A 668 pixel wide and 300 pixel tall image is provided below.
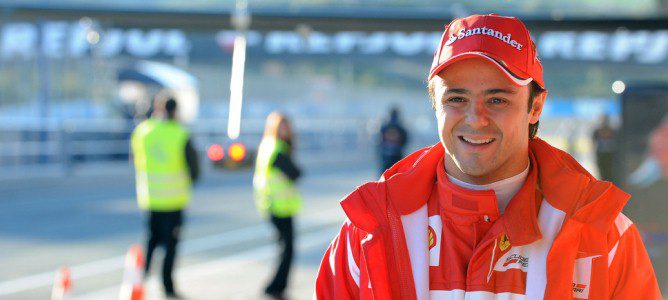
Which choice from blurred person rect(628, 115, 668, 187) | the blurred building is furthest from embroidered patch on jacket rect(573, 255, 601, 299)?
blurred person rect(628, 115, 668, 187)

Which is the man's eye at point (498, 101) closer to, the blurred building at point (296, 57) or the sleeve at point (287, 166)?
the blurred building at point (296, 57)

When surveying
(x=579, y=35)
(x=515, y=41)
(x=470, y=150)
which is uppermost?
(x=579, y=35)

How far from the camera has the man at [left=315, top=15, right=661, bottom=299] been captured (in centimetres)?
256

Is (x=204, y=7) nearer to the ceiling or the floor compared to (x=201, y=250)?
nearer to the ceiling

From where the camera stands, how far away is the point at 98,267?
1344 centimetres

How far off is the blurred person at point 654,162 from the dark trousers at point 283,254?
13.8 feet

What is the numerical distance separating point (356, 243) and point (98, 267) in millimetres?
11120

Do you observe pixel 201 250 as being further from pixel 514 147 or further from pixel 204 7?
pixel 514 147

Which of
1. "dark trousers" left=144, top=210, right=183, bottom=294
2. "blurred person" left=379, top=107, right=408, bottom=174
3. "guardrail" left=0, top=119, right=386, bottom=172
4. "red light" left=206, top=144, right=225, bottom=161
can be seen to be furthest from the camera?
"guardrail" left=0, top=119, right=386, bottom=172

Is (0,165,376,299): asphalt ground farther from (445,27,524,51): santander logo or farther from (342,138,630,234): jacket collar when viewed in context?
(445,27,524,51): santander logo

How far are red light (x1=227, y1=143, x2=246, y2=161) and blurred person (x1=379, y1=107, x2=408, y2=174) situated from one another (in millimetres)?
13690

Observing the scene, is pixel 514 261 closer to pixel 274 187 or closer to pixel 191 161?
pixel 274 187

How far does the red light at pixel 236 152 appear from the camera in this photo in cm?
834

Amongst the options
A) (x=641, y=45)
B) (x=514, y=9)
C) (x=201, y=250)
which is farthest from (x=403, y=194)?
(x=201, y=250)
